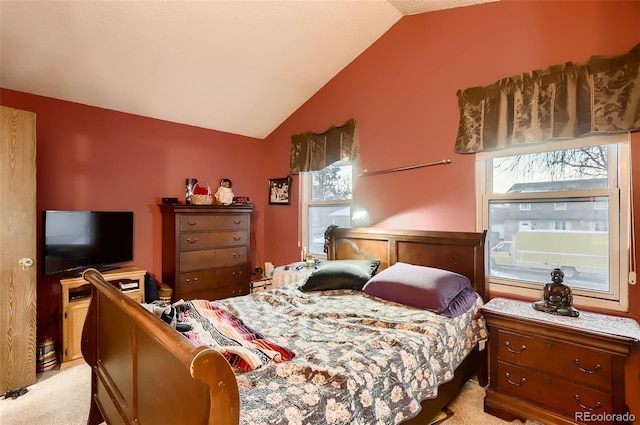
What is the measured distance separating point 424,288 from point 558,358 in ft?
2.78

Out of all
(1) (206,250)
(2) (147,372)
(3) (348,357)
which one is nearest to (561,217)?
(3) (348,357)

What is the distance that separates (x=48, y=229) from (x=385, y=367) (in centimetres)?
305

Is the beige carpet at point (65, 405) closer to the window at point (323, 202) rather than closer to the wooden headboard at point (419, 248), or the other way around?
the wooden headboard at point (419, 248)

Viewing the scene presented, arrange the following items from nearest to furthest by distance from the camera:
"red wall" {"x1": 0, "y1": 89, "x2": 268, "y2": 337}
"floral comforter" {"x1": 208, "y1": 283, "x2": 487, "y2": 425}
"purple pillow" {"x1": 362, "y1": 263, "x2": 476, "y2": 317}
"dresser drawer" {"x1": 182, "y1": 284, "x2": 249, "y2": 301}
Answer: "floral comforter" {"x1": 208, "y1": 283, "x2": 487, "y2": 425}
"purple pillow" {"x1": 362, "y1": 263, "x2": 476, "y2": 317}
"red wall" {"x1": 0, "y1": 89, "x2": 268, "y2": 337}
"dresser drawer" {"x1": 182, "y1": 284, "x2": 249, "y2": 301}

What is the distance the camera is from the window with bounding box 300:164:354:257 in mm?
3725

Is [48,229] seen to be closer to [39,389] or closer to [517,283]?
[39,389]

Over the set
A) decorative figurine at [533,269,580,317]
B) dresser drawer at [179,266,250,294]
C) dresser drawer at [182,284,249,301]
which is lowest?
dresser drawer at [182,284,249,301]

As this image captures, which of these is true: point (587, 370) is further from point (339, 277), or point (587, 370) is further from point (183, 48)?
point (183, 48)

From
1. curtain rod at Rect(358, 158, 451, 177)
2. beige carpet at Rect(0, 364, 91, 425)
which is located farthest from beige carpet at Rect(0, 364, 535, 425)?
curtain rod at Rect(358, 158, 451, 177)

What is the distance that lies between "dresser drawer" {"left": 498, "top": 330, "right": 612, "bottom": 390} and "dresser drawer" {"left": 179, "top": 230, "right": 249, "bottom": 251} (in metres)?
2.99

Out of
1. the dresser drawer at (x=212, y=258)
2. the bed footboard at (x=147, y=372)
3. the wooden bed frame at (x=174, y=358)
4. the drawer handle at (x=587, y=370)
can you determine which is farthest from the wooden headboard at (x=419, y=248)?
the bed footboard at (x=147, y=372)

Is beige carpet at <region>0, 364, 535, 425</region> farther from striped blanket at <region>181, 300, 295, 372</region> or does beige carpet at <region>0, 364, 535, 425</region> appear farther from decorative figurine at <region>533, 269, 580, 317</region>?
striped blanket at <region>181, 300, 295, 372</region>

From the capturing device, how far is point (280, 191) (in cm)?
437

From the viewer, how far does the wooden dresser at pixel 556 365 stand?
172 cm
